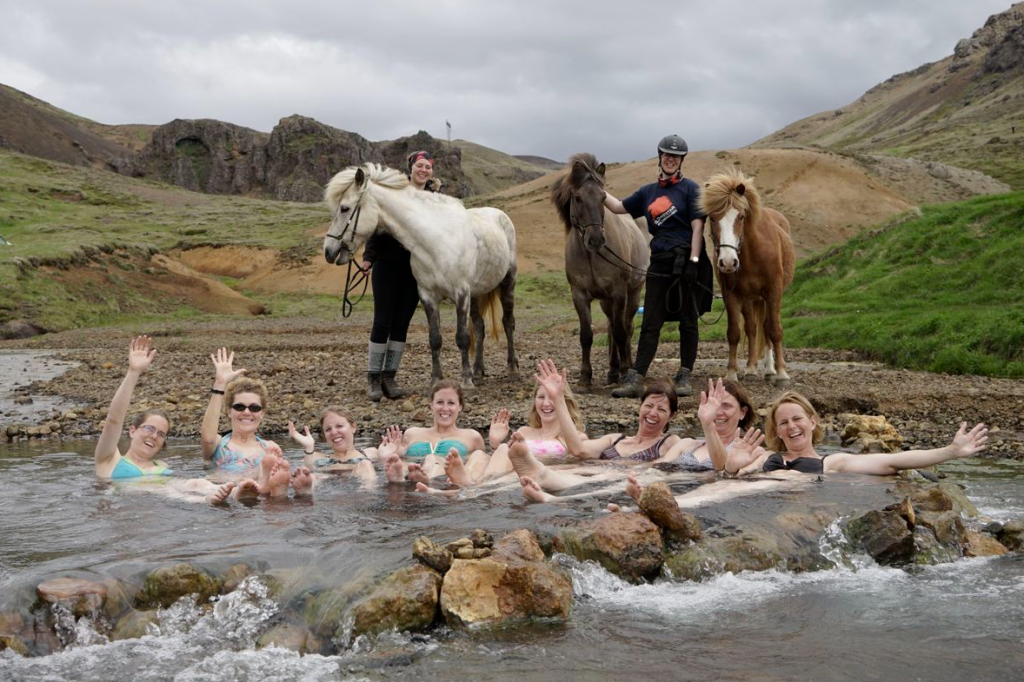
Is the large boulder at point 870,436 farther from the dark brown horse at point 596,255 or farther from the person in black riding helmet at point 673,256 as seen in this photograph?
the dark brown horse at point 596,255

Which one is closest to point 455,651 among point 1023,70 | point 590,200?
point 590,200

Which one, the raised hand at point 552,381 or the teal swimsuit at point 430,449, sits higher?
the raised hand at point 552,381

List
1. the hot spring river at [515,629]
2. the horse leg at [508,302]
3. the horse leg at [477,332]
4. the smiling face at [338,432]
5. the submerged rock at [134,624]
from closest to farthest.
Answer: the hot spring river at [515,629] < the submerged rock at [134,624] < the smiling face at [338,432] < the horse leg at [477,332] < the horse leg at [508,302]

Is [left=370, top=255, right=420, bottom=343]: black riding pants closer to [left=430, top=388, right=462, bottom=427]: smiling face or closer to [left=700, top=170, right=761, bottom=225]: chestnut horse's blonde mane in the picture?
[left=430, top=388, right=462, bottom=427]: smiling face

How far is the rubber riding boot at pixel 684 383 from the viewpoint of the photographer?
439 inches

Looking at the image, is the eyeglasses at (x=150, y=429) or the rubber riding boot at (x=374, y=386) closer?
the eyeglasses at (x=150, y=429)

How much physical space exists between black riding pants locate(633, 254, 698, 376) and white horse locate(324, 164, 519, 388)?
2.23 metres

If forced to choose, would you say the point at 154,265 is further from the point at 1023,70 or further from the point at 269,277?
the point at 1023,70

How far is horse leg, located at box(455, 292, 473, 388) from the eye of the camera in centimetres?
1159

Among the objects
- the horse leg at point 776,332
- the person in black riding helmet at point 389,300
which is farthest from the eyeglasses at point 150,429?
the horse leg at point 776,332

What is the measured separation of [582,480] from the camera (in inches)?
279

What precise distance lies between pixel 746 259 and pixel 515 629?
27.0 ft

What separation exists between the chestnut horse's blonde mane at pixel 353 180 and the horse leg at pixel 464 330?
1542mm

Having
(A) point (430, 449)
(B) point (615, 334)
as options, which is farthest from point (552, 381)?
(B) point (615, 334)
